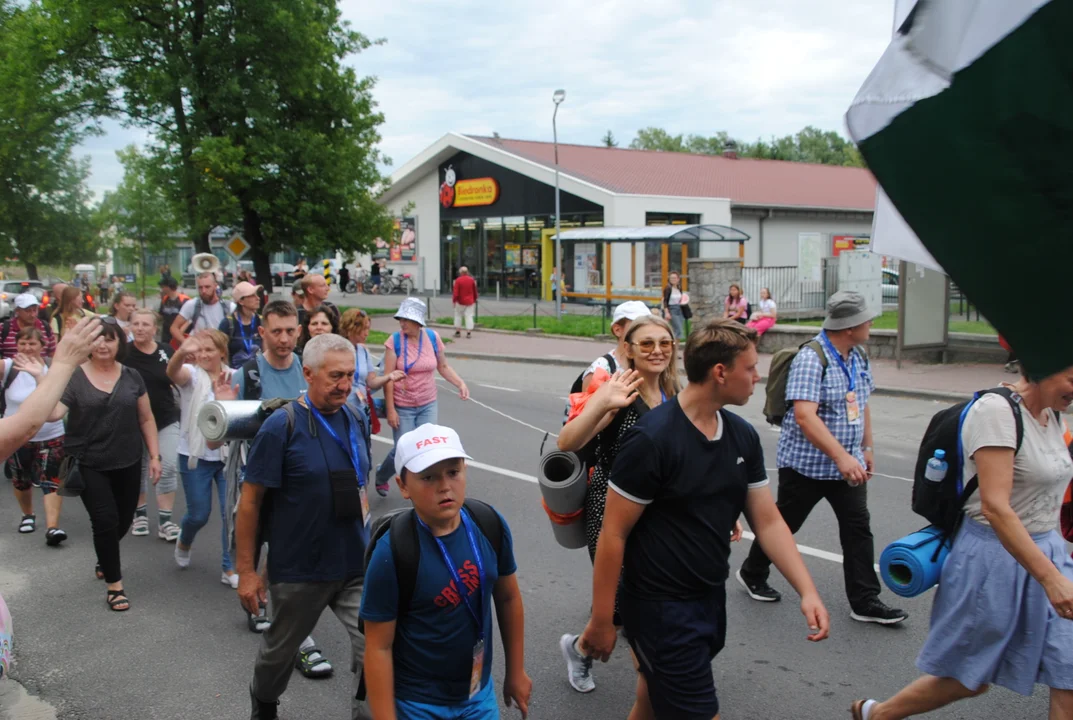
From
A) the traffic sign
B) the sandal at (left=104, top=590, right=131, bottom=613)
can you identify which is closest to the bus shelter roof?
the traffic sign

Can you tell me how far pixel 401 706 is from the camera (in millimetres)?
3041

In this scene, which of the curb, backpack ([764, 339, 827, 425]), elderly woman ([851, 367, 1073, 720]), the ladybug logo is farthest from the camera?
the ladybug logo

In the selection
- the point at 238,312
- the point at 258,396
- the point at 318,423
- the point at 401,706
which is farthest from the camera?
the point at 238,312

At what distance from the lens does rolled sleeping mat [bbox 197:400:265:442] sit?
4383mm

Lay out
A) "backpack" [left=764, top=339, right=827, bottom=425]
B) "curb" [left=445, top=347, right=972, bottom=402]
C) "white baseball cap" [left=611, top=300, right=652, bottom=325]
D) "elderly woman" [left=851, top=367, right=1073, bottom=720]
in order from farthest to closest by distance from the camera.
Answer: "curb" [left=445, top=347, right=972, bottom=402] → "backpack" [left=764, top=339, right=827, bottom=425] → "white baseball cap" [left=611, top=300, right=652, bottom=325] → "elderly woman" [left=851, top=367, right=1073, bottom=720]

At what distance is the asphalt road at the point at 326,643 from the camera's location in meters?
4.51

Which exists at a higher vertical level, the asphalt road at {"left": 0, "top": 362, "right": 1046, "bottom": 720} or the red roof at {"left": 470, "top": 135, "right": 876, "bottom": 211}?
the red roof at {"left": 470, "top": 135, "right": 876, "bottom": 211}

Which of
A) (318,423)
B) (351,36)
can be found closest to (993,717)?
(318,423)

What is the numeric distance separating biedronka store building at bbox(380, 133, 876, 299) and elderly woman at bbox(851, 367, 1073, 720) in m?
24.0

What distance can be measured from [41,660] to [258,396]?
1823 millimetres

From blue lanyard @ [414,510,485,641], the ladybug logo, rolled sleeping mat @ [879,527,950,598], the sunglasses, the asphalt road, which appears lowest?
the asphalt road

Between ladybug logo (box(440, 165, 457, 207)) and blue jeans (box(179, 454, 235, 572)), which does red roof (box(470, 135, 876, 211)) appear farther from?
blue jeans (box(179, 454, 235, 572))

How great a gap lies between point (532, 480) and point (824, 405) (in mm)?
4275

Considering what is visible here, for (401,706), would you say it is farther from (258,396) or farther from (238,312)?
(238,312)
